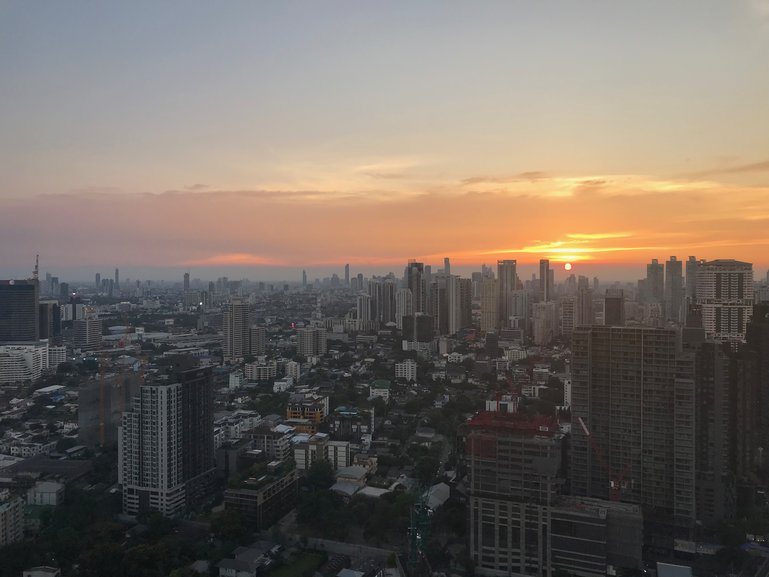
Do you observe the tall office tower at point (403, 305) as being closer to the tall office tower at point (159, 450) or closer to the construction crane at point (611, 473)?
the tall office tower at point (159, 450)

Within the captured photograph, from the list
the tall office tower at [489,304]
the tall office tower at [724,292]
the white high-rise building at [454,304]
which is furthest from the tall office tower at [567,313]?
the white high-rise building at [454,304]

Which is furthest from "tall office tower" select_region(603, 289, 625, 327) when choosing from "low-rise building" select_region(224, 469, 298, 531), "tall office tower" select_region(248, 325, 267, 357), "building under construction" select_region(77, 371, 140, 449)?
"tall office tower" select_region(248, 325, 267, 357)

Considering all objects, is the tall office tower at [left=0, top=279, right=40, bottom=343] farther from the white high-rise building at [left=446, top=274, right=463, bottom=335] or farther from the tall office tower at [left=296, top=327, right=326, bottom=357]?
the white high-rise building at [left=446, top=274, right=463, bottom=335]

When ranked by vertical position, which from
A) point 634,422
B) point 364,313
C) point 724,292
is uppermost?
point 724,292

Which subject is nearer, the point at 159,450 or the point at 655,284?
the point at 159,450

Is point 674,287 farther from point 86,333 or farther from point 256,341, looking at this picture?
point 86,333

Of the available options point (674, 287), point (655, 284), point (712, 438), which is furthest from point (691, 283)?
point (712, 438)

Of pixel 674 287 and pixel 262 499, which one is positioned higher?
pixel 674 287
